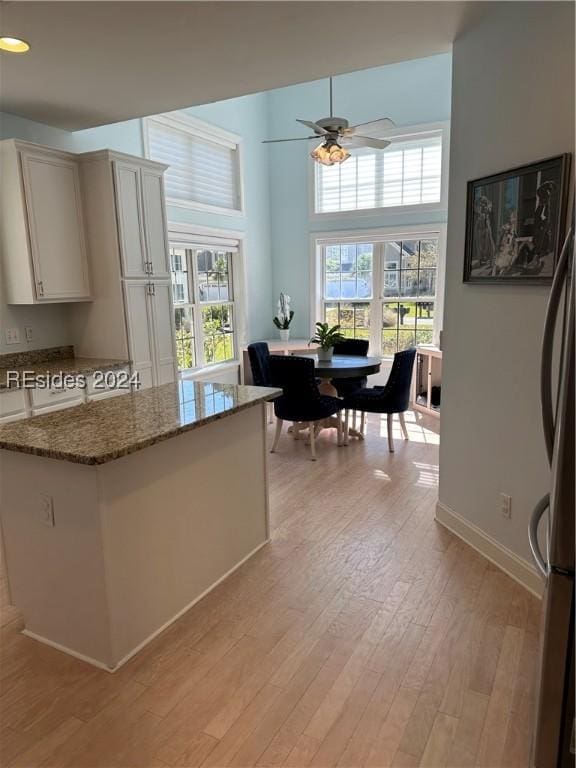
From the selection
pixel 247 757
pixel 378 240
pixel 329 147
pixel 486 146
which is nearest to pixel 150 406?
pixel 247 757

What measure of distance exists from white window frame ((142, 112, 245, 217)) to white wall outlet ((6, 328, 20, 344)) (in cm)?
213

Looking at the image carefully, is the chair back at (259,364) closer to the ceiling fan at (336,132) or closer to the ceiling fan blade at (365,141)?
the ceiling fan at (336,132)

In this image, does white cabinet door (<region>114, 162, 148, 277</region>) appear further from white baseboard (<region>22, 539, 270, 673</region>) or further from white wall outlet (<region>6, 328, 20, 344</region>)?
white baseboard (<region>22, 539, 270, 673</region>)

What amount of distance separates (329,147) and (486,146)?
5.83 ft

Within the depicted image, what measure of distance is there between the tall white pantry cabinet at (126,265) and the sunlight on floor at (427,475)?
227cm

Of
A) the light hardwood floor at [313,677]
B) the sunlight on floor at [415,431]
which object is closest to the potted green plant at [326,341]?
the sunlight on floor at [415,431]

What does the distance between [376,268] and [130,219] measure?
349 centimetres

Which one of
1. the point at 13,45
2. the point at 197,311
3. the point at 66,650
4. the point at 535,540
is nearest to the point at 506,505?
the point at 535,540

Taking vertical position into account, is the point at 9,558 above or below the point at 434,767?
above

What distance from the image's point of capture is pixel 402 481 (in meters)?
3.95

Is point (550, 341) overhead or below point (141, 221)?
below

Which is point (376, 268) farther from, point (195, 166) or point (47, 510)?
point (47, 510)

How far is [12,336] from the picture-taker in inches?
147

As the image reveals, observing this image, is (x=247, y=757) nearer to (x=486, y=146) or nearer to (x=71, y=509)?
(x=71, y=509)
